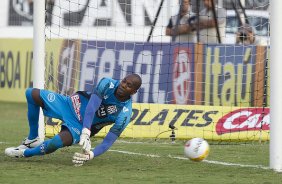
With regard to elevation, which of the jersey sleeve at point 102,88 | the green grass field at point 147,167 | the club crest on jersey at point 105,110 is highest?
the jersey sleeve at point 102,88

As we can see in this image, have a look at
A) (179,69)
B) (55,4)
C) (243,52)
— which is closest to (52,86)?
(55,4)

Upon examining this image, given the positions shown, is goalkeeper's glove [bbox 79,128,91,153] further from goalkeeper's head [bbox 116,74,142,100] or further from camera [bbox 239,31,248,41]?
camera [bbox 239,31,248,41]

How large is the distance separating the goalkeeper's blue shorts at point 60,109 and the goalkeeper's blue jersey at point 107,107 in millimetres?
67

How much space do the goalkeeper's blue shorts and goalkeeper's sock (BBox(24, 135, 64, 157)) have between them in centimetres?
28

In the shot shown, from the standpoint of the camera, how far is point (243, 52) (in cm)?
1773

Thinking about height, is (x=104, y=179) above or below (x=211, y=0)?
below

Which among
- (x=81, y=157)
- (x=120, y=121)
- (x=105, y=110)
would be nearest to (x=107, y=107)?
(x=105, y=110)

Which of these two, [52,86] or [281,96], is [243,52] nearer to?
[52,86]

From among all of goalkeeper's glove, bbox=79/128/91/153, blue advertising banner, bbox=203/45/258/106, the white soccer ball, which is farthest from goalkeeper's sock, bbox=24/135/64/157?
blue advertising banner, bbox=203/45/258/106

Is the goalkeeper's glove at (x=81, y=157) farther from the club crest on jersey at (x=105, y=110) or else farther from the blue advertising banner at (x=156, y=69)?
the blue advertising banner at (x=156, y=69)

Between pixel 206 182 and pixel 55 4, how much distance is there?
8.38 metres

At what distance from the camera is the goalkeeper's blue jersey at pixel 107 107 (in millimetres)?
10641

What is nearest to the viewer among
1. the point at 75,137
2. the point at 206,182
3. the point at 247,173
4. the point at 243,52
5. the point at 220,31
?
the point at 206,182

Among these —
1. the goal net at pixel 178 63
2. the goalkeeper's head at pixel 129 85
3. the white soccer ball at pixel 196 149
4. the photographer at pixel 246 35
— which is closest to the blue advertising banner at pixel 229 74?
the goal net at pixel 178 63
